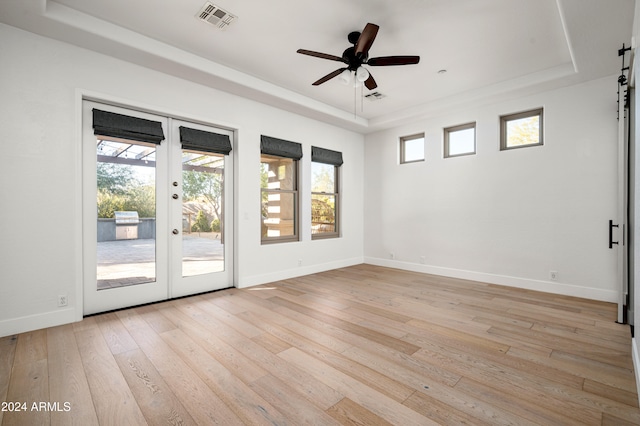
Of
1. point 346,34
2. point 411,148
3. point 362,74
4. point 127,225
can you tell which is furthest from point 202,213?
point 411,148

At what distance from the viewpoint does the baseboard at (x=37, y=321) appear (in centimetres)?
279

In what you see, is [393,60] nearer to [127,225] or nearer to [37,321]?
[127,225]

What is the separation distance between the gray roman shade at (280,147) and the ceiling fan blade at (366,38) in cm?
225

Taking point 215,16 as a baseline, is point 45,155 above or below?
below

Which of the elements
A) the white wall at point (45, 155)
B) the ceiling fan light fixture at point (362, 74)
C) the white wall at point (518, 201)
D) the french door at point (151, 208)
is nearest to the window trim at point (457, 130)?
the white wall at point (518, 201)

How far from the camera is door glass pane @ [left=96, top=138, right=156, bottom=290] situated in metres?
3.44

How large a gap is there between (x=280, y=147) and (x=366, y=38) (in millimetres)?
2613

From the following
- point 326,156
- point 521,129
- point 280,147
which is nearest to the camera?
point 521,129

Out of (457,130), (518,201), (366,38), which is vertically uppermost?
(366,38)

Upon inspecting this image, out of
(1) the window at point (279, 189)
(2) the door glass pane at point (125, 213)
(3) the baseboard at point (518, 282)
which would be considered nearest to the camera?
(2) the door glass pane at point (125, 213)

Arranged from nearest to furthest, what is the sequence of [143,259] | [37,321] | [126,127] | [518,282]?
[37,321]
[126,127]
[143,259]
[518,282]

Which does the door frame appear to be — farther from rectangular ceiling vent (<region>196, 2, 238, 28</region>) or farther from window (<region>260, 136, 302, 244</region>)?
window (<region>260, 136, 302, 244</region>)

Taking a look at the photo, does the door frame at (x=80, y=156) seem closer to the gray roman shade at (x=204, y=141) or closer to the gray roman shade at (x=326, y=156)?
the gray roman shade at (x=204, y=141)

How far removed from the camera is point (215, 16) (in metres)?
2.99
